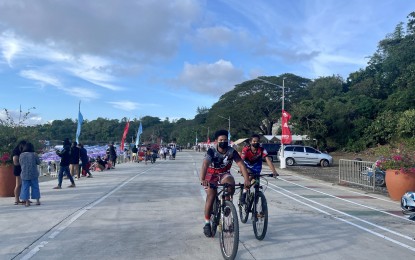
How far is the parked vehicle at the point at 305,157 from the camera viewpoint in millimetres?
34188

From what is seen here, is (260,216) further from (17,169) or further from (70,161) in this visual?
(70,161)

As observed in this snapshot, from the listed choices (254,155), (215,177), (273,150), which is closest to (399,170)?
(254,155)

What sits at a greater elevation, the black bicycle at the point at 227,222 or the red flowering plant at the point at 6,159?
the red flowering plant at the point at 6,159

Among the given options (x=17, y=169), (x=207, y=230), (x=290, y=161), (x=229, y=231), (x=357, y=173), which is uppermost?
(x=290, y=161)

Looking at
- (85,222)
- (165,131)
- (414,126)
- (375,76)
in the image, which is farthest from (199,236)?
(165,131)

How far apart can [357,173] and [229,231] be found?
12378 mm

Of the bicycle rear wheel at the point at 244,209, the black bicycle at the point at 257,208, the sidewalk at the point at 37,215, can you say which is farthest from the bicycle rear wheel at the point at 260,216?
the sidewalk at the point at 37,215

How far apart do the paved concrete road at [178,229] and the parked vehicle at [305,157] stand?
20.3 m

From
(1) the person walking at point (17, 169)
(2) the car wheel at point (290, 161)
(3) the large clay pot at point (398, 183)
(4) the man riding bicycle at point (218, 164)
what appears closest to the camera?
(4) the man riding bicycle at point (218, 164)

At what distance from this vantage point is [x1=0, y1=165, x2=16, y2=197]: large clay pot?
44.5 ft

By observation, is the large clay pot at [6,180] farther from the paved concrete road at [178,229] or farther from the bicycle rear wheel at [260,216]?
the bicycle rear wheel at [260,216]

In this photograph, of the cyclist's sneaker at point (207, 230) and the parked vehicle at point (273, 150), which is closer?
the cyclist's sneaker at point (207, 230)

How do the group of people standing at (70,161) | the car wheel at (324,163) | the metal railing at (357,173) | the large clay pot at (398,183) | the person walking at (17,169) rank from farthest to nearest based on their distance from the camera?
the car wheel at (324,163) → the group of people standing at (70,161) → the metal railing at (357,173) → the large clay pot at (398,183) → the person walking at (17,169)

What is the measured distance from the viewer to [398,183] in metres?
13.4
